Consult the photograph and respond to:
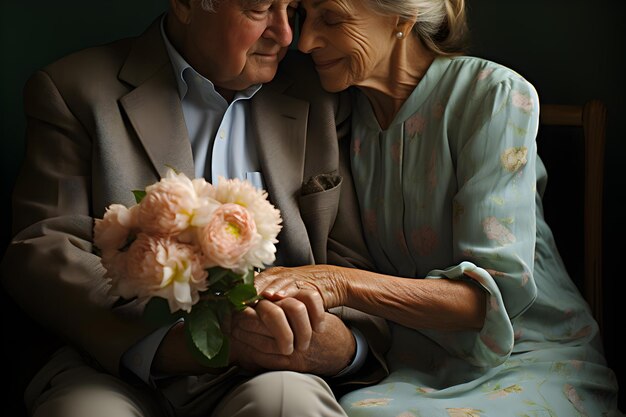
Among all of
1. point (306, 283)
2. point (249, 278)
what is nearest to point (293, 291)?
point (306, 283)

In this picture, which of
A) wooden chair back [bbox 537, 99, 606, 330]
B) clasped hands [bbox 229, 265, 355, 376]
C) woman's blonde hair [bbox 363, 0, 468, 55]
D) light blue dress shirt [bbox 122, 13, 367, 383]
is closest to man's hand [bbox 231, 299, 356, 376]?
clasped hands [bbox 229, 265, 355, 376]

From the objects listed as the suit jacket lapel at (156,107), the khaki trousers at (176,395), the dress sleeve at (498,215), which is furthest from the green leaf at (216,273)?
the dress sleeve at (498,215)

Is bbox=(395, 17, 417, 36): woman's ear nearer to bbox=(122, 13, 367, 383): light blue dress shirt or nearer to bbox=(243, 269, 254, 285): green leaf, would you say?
bbox=(122, 13, 367, 383): light blue dress shirt

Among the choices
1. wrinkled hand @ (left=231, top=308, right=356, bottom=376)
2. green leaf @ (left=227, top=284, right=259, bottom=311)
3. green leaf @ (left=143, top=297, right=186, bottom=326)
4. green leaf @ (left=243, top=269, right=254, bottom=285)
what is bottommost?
wrinkled hand @ (left=231, top=308, right=356, bottom=376)

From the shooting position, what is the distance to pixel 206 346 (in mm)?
1812

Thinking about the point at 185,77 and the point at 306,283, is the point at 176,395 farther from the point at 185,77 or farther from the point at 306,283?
the point at 185,77

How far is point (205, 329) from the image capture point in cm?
183

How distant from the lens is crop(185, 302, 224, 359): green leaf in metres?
1.81

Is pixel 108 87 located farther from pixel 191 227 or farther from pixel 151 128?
pixel 191 227

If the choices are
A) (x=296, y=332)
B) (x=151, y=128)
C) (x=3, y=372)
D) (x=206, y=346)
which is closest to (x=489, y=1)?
(x=151, y=128)

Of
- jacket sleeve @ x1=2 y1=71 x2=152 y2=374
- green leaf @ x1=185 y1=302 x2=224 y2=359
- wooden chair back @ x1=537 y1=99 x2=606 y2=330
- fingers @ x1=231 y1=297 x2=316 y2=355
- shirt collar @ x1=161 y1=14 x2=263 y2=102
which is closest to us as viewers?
green leaf @ x1=185 y1=302 x2=224 y2=359

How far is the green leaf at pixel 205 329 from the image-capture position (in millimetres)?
1809

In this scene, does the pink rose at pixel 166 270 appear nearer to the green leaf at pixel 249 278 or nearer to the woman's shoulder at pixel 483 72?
the green leaf at pixel 249 278

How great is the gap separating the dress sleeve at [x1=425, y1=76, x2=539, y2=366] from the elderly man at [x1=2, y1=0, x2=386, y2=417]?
289 mm
